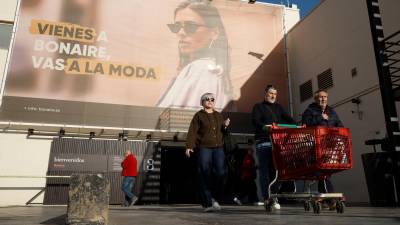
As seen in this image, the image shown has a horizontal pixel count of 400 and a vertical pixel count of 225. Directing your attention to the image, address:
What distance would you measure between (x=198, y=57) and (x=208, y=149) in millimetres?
9267

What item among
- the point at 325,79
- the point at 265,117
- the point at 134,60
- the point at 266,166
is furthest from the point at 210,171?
the point at 134,60

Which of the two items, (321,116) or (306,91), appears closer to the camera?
(321,116)

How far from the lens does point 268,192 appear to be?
4.64 meters

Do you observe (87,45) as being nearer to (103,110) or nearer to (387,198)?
(103,110)

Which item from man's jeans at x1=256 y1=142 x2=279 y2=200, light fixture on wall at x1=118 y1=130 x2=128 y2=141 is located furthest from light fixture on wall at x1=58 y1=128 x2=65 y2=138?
man's jeans at x1=256 y1=142 x2=279 y2=200

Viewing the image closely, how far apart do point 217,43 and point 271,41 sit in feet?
7.51

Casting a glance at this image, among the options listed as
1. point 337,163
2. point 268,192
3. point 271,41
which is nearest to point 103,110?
point 271,41

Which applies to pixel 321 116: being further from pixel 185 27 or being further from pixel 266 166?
pixel 185 27

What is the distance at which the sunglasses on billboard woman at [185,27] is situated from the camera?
13.9 m

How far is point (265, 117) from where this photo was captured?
4.95 meters

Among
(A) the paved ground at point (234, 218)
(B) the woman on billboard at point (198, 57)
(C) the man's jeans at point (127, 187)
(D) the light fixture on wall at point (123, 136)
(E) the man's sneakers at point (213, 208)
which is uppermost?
(B) the woman on billboard at point (198, 57)

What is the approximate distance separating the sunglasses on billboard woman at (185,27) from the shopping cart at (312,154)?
10231 millimetres

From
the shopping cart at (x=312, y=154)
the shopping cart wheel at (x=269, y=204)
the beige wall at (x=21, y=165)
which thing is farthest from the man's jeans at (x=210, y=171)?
the beige wall at (x=21, y=165)

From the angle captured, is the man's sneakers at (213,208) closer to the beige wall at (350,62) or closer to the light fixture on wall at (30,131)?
the beige wall at (350,62)
